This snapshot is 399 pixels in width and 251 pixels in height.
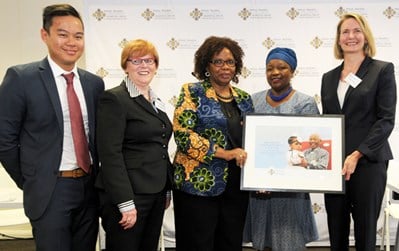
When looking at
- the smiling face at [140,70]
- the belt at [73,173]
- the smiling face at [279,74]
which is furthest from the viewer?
the smiling face at [279,74]

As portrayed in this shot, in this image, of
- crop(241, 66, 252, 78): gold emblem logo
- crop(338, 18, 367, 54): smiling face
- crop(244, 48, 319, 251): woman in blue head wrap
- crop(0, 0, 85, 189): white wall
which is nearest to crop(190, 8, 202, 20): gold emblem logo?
crop(241, 66, 252, 78): gold emblem logo

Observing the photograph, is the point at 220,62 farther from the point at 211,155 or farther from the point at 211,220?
the point at 211,220

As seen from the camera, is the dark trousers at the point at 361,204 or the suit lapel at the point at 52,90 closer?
the suit lapel at the point at 52,90

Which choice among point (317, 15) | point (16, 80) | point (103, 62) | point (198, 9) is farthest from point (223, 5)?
point (16, 80)

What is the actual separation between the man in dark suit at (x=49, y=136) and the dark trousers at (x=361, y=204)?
1585 mm

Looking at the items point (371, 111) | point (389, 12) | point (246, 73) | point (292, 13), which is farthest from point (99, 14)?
point (389, 12)

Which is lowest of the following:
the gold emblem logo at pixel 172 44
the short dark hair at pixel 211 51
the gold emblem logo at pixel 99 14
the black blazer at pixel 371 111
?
the black blazer at pixel 371 111

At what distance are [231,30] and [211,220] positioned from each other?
87.9 inches

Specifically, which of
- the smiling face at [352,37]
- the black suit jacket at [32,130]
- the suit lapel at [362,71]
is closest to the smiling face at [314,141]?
the suit lapel at [362,71]

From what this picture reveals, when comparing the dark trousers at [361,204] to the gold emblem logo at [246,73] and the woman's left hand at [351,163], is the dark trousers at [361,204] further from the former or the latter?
the gold emblem logo at [246,73]

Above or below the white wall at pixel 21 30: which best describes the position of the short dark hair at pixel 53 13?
below

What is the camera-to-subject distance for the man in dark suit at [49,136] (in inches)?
83.9

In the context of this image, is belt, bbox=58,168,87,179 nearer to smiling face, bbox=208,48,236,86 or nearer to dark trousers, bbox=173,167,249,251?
dark trousers, bbox=173,167,249,251

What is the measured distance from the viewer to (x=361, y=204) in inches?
101
